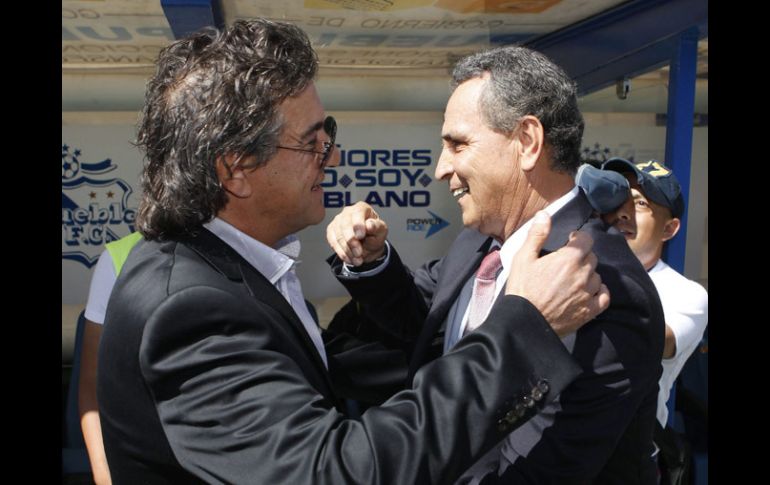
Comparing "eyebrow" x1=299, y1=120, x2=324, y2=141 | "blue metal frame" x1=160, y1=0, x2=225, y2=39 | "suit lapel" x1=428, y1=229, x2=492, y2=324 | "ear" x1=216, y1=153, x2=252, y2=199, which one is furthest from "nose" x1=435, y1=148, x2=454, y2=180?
"blue metal frame" x1=160, y1=0, x2=225, y2=39

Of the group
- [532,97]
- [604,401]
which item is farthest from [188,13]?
[604,401]

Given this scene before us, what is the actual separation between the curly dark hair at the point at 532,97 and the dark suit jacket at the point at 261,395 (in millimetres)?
555

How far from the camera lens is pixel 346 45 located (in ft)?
13.0

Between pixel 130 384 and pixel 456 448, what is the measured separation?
60 centimetres

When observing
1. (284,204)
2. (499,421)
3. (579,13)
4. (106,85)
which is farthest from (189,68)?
(106,85)

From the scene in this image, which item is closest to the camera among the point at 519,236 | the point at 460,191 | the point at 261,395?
the point at 261,395

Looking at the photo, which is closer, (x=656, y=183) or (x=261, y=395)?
(x=261, y=395)

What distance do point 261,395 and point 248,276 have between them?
28cm

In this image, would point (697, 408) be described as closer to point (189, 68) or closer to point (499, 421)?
point (499, 421)

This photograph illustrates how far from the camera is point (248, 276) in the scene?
4.23 ft

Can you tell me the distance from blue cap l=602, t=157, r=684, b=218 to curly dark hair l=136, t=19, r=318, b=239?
5.73 ft

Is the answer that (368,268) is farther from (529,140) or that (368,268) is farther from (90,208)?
(90,208)

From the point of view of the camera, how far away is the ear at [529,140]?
156cm

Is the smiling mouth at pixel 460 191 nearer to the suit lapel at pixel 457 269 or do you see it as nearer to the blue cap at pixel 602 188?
the suit lapel at pixel 457 269
